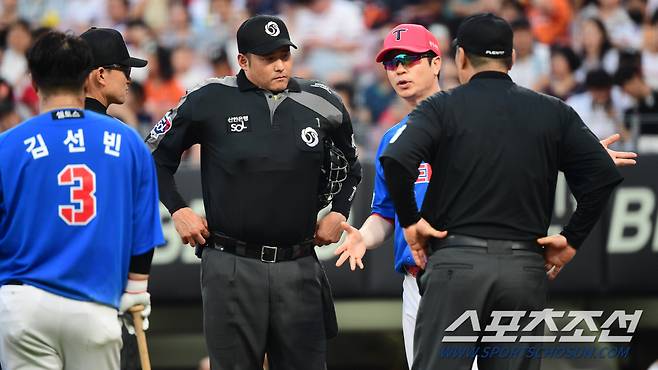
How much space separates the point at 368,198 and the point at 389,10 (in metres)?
4.22

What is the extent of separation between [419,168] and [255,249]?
113 centimetres

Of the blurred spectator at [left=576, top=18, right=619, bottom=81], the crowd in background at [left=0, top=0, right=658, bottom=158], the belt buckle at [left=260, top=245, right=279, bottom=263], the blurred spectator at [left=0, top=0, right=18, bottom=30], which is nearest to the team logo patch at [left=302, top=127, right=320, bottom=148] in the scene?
the belt buckle at [left=260, top=245, right=279, bottom=263]

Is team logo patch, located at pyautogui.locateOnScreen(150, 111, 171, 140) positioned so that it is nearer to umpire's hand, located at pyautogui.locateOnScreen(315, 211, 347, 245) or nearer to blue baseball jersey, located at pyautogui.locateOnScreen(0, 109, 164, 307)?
umpire's hand, located at pyautogui.locateOnScreen(315, 211, 347, 245)

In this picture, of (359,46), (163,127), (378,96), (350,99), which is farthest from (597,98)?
(163,127)

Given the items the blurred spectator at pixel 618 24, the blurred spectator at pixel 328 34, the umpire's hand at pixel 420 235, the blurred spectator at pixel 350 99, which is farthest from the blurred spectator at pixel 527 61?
the umpire's hand at pixel 420 235

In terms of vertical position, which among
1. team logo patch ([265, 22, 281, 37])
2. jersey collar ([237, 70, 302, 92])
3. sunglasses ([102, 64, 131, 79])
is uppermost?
team logo patch ([265, 22, 281, 37])

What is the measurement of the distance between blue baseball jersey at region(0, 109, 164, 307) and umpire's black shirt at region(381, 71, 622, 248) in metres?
1.31

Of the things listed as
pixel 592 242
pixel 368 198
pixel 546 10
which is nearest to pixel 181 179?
pixel 368 198

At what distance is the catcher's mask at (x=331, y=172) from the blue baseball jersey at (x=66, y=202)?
168cm

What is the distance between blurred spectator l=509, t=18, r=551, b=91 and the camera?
12.3m

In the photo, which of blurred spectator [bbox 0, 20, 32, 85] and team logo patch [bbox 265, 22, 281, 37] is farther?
blurred spectator [bbox 0, 20, 32, 85]

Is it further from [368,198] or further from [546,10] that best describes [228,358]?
[546,10]

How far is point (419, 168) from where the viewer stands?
22.5 feet

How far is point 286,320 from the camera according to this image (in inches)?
251
